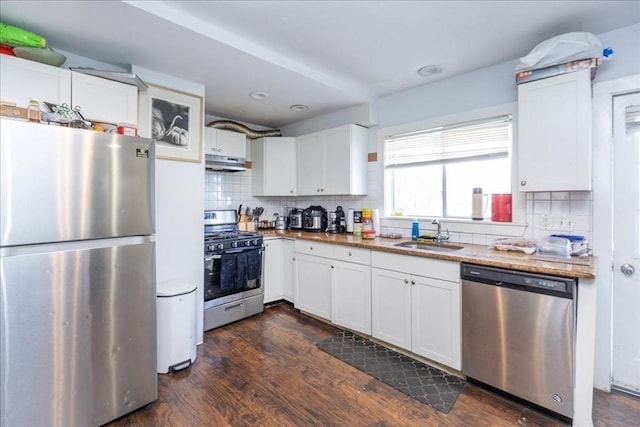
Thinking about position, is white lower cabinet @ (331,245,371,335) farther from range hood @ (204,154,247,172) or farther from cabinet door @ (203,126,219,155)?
cabinet door @ (203,126,219,155)

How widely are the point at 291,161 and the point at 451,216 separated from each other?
2174 millimetres

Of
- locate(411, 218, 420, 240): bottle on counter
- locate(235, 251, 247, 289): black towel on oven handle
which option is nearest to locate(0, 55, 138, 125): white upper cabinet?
locate(235, 251, 247, 289): black towel on oven handle

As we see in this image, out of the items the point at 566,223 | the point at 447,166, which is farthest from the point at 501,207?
the point at 447,166

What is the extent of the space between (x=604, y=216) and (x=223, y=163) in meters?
3.52

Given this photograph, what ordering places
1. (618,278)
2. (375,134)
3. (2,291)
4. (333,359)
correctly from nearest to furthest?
(2,291) < (618,278) < (333,359) < (375,134)

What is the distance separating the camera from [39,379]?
57.4 inches

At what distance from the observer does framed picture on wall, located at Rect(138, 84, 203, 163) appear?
7.93 feet

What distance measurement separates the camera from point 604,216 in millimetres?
2057

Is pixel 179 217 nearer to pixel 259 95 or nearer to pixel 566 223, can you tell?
pixel 259 95

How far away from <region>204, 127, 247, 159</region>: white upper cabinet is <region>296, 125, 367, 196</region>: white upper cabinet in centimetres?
83

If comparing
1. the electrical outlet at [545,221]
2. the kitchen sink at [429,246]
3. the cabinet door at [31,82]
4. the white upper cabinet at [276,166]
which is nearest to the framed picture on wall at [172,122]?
the cabinet door at [31,82]

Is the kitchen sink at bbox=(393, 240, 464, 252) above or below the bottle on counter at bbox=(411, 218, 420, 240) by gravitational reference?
below

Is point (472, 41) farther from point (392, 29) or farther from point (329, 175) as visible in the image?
point (329, 175)

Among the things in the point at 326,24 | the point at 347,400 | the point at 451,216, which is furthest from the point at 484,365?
the point at 326,24
